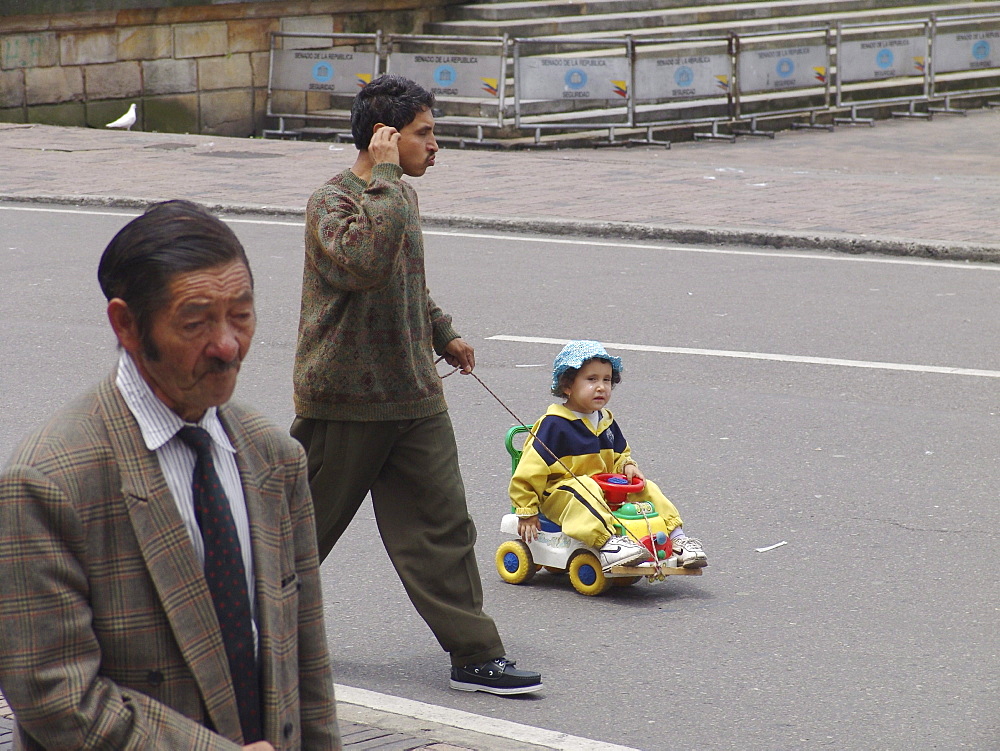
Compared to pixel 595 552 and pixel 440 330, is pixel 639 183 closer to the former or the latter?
pixel 595 552

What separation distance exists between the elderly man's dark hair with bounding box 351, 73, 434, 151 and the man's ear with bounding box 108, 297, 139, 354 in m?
2.11

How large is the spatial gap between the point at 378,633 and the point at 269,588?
2799 millimetres

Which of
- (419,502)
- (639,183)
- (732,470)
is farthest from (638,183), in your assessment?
(419,502)

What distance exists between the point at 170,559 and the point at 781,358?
6.67 meters

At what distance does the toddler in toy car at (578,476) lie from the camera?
16.7 feet

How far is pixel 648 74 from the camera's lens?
19.0m

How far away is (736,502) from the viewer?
19.8 ft

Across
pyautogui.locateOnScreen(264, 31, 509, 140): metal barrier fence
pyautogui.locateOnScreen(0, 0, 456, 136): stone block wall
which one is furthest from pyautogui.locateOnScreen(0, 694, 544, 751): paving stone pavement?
pyautogui.locateOnScreen(0, 0, 456, 136): stone block wall

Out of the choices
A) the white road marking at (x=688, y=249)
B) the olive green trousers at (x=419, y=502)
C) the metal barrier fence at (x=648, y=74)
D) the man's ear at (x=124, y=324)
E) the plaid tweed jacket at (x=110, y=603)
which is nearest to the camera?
the plaid tweed jacket at (x=110, y=603)

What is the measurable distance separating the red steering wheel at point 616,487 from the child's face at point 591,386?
27cm

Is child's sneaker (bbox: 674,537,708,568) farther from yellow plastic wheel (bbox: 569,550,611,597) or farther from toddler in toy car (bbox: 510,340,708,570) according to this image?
yellow plastic wheel (bbox: 569,550,611,597)

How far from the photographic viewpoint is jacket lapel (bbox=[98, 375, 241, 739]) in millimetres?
1961

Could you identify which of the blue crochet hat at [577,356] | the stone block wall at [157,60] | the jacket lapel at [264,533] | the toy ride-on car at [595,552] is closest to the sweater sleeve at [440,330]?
the blue crochet hat at [577,356]

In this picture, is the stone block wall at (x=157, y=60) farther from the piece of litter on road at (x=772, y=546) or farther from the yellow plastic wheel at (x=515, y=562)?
the piece of litter on road at (x=772, y=546)
